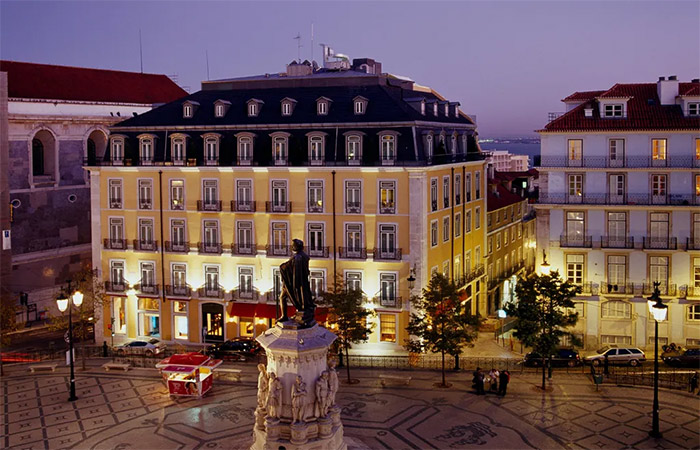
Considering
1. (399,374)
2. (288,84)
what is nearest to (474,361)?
(399,374)

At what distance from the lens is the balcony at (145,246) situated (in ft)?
172

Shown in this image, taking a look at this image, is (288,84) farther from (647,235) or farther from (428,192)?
(647,235)

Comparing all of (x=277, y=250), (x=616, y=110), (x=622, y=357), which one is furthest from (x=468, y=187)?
(x=622, y=357)

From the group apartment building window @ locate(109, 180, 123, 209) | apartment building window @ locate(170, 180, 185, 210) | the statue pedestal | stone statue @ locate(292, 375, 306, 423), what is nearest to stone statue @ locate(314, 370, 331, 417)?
the statue pedestal

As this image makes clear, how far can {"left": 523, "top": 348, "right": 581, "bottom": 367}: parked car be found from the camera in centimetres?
4375

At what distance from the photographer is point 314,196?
161ft

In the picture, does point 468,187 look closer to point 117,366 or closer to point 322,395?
point 117,366

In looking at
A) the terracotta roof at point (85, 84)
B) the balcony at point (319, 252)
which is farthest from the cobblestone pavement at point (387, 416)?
the terracotta roof at point (85, 84)

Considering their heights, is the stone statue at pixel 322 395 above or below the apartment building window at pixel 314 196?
below

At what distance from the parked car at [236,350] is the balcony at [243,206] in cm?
832

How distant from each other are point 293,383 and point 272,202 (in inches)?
1043

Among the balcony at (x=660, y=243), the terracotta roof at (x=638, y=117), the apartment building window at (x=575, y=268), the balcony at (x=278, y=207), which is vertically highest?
the terracotta roof at (x=638, y=117)

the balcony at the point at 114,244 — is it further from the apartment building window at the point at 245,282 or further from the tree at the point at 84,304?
the apartment building window at the point at 245,282

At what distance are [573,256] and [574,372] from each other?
836 cm
